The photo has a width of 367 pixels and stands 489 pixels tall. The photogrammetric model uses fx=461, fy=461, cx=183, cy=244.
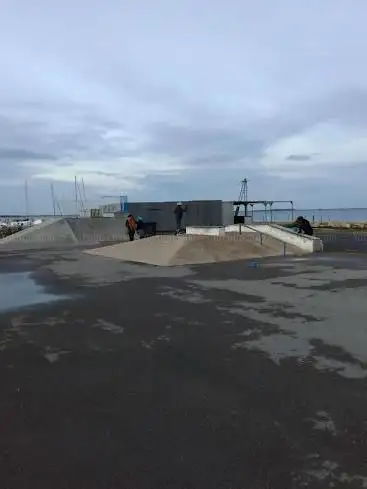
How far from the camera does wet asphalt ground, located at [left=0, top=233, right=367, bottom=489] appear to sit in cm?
323

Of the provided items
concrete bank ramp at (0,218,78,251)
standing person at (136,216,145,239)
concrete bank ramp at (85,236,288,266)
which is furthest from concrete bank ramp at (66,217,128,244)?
concrete bank ramp at (85,236,288,266)

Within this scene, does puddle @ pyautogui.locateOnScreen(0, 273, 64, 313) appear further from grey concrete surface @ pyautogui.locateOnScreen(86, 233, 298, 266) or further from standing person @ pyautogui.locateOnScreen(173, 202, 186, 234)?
standing person @ pyautogui.locateOnScreen(173, 202, 186, 234)

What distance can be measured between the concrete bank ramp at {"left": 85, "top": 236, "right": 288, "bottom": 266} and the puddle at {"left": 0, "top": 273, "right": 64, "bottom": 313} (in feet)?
17.6

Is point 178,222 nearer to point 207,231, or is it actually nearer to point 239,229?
point 207,231

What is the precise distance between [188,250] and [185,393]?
13.2 metres

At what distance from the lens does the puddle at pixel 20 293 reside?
9.52 meters

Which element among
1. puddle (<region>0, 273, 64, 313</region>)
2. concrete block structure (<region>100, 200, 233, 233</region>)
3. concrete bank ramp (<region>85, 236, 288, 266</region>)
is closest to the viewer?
puddle (<region>0, 273, 64, 313</region>)

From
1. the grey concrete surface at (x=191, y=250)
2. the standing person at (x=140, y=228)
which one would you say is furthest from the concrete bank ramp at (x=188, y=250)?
the standing person at (x=140, y=228)

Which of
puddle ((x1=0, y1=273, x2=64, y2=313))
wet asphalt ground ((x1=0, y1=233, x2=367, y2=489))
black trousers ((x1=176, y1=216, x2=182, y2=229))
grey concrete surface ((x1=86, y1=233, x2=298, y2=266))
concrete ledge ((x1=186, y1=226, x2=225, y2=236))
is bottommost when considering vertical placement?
wet asphalt ground ((x1=0, y1=233, x2=367, y2=489))

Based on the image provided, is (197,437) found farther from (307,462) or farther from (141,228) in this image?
(141,228)

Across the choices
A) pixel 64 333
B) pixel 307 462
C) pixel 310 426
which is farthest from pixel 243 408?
pixel 64 333

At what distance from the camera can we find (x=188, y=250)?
1778 centimetres

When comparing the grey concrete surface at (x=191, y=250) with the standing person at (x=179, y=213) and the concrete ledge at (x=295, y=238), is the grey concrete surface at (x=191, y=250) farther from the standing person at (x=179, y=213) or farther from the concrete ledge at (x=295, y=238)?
the standing person at (x=179, y=213)

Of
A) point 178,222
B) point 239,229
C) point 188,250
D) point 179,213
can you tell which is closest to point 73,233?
point 178,222
